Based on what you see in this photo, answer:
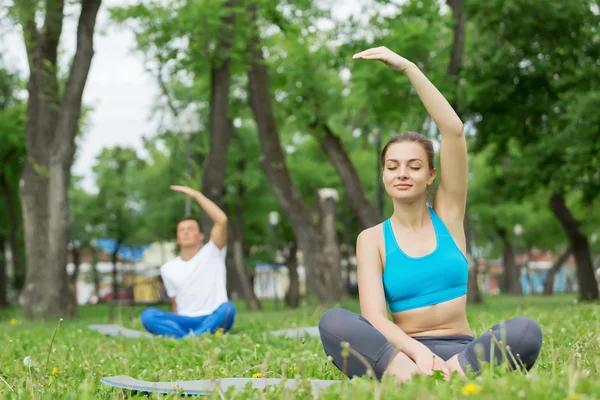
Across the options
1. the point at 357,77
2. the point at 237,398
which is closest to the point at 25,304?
the point at 357,77

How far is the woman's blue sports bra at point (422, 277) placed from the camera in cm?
450

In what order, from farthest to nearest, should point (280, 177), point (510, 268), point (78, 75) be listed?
point (510, 268) < point (280, 177) < point (78, 75)

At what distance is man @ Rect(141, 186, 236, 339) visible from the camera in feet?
31.4

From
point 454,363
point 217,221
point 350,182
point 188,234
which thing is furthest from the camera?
point 350,182

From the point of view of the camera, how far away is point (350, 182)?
21.1m

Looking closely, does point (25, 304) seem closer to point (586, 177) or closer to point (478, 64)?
point (478, 64)

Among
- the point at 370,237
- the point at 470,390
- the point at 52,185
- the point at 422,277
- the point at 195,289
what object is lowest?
the point at 470,390

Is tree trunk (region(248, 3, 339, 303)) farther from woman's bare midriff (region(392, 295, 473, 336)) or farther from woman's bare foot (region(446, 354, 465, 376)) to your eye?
woman's bare foot (region(446, 354, 465, 376))

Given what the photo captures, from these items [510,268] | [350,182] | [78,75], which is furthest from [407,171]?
[510,268]

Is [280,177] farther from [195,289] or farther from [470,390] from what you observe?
[470,390]

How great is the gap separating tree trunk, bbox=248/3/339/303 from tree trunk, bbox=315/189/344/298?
100mm

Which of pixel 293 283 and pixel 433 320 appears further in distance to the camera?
pixel 293 283

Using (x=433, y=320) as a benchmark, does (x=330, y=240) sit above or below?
above

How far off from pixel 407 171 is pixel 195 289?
5.51m
